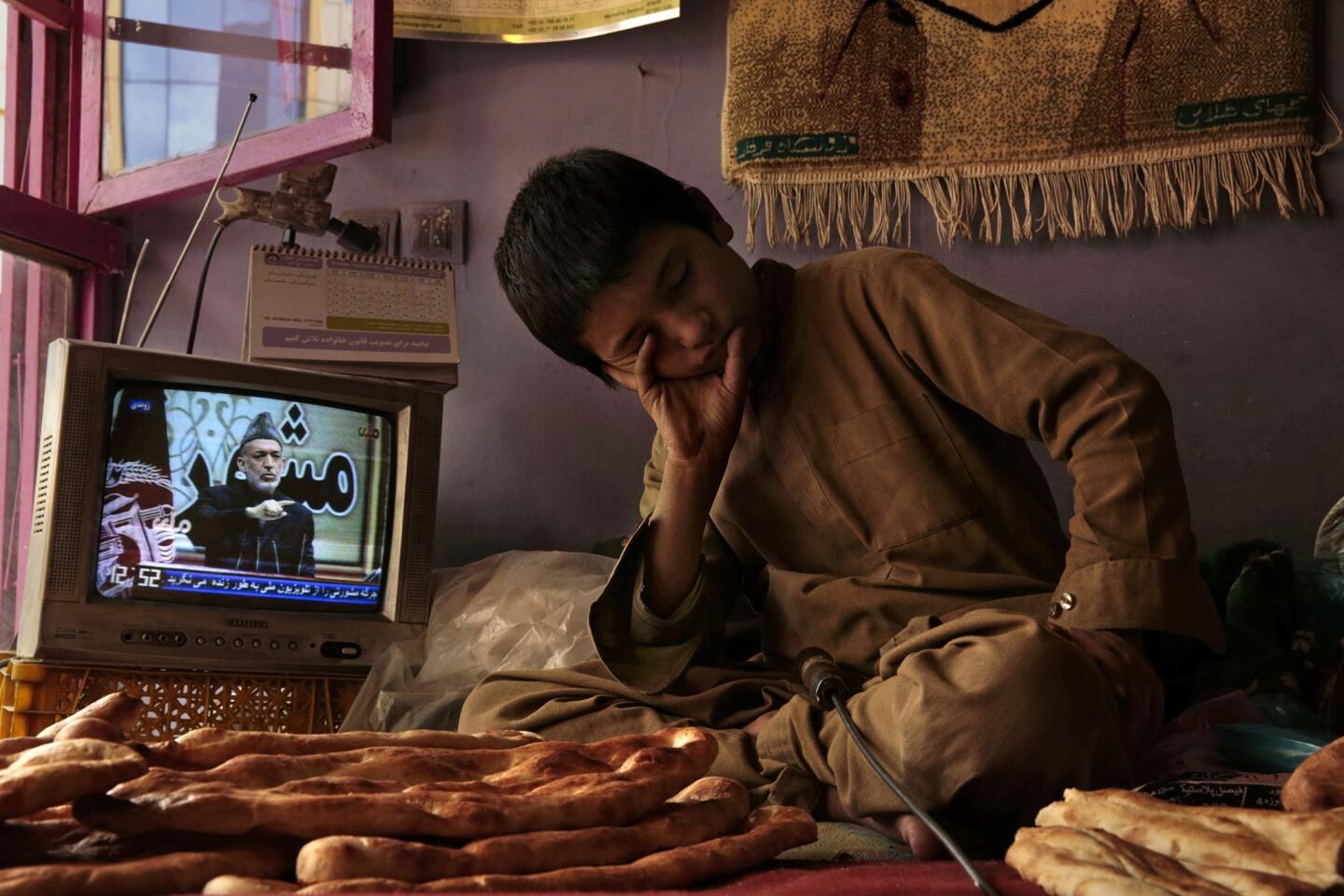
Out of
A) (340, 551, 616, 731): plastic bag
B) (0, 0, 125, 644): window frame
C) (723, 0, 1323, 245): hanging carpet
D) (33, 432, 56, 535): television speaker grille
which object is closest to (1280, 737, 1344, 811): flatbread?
(340, 551, 616, 731): plastic bag

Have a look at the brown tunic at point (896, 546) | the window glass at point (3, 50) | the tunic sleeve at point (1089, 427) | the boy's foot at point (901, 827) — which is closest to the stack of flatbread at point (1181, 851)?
the boy's foot at point (901, 827)

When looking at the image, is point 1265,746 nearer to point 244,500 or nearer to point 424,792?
point 424,792

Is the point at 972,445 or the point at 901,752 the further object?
the point at 972,445

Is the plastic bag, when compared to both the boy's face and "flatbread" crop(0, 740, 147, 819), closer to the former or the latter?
the boy's face

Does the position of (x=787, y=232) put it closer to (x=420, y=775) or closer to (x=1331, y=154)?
(x=1331, y=154)

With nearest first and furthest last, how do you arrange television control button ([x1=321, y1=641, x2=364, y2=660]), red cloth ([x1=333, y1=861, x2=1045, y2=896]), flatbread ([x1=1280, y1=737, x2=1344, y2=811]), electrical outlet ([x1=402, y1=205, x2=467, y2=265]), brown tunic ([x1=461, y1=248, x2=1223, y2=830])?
1. red cloth ([x1=333, y1=861, x2=1045, y2=896])
2. flatbread ([x1=1280, y1=737, x2=1344, y2=811])
3. brown tunic ([x1=461, y1=248, x2=1223, y2=830])
4. television control button ([x1=321, y1=641, x2=364, y2=660])
5. electrical outlet ([x1=402, y1=205, x2=467, y2=265])

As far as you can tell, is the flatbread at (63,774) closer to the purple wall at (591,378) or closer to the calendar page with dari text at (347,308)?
the calendar page with dari text at (347,308)

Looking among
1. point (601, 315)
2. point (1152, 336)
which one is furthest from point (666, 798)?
point (1152, 336)

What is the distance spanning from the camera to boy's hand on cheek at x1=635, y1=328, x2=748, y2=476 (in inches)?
76.3

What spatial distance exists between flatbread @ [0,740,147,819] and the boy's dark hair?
3.59ft

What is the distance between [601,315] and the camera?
1.88 metres

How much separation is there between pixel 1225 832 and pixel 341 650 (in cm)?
180

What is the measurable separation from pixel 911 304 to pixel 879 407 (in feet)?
0.50

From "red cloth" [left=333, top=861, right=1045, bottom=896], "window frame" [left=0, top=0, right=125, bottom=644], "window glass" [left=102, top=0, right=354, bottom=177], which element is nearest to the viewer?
"red cloth" [left=333, top=861, right=1045, bottom=896]
